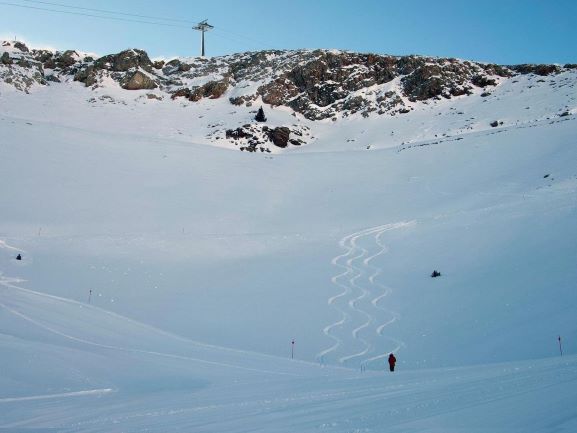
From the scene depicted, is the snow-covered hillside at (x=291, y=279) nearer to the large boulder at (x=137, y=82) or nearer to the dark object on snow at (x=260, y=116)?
the dark object on snow at (x=260, y=116)

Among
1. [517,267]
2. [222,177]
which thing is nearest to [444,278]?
[517,267]

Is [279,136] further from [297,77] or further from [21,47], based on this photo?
[21,47]

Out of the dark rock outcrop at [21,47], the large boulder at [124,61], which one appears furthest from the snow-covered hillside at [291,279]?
the dark rock outcrop at [21,47]

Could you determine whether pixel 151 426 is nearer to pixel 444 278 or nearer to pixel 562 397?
pixel 562 397

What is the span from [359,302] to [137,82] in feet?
192

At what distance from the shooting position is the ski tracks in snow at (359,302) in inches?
550

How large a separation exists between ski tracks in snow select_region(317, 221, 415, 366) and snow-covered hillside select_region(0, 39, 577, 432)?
4.1 inches

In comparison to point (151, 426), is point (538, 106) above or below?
above

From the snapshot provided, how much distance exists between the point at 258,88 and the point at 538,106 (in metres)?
34.2

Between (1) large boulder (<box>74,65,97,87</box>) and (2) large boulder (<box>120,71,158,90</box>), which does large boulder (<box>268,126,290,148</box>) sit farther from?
(1) large boulder (<box>74,65,97,87</box>)

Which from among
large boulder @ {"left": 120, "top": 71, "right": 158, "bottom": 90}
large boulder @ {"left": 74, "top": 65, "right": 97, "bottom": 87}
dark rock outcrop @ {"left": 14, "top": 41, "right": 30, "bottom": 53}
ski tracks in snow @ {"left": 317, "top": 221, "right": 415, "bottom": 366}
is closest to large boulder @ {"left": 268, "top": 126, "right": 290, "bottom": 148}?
large boulder @ {"left": 120, "top": 71, "right": 158, "bottom": 90}

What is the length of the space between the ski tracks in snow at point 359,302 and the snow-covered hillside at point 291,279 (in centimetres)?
10

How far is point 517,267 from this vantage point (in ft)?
58.1

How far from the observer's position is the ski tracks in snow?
45.8ft
